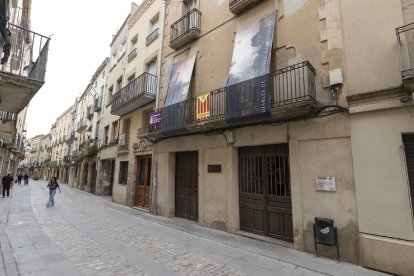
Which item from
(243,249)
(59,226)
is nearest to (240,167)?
(243,249)

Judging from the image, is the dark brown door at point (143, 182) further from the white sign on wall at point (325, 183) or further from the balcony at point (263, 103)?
the white sign on wall at point (325, 183)

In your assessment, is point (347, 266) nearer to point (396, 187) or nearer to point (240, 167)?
point (396, 187)

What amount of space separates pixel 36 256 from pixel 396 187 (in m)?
7.36

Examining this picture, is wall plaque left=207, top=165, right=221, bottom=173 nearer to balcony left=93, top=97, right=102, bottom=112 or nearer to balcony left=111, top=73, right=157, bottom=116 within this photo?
balcony left=111, top=73, right=157, bottom=116

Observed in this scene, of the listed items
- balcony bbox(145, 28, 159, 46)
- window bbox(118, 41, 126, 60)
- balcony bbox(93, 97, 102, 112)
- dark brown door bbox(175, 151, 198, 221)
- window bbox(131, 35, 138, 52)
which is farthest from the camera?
balcony bbox(93, 97, 102, 112)

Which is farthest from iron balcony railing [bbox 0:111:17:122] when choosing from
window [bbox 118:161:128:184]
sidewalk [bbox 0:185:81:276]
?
window [bbox 118:161:128:184]

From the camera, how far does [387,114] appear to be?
4.79 m

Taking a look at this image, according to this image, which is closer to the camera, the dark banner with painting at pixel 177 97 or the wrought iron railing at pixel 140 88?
the dark banner with painting at pixel 177 97

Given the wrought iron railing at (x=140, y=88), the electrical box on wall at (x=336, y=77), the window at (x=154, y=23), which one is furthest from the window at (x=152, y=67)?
the electrical box on wall at (x=336, y=77)

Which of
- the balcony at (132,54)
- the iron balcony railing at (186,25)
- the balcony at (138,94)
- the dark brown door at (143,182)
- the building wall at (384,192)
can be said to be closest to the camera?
the building wall at (384,192)

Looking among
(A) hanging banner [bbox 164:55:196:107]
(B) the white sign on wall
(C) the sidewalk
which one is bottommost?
(C) the sidewalk

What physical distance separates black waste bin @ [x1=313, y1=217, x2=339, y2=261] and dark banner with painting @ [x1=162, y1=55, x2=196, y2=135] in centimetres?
506

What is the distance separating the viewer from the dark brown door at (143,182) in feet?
39.7

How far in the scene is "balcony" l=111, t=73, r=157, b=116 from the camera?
11.8 meters
